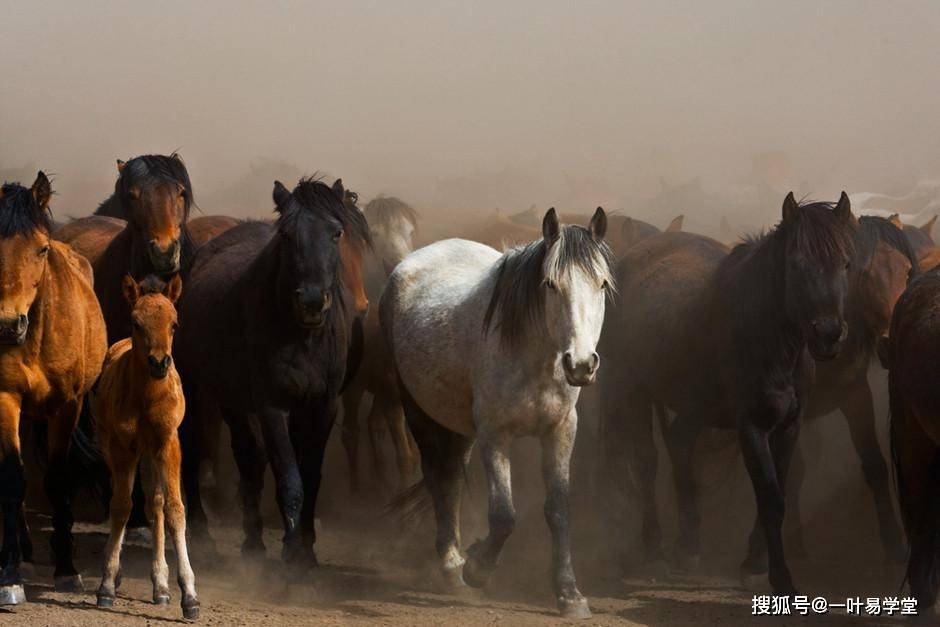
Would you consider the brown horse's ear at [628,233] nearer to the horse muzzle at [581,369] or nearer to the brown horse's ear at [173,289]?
the horse muzzle at [581,369]

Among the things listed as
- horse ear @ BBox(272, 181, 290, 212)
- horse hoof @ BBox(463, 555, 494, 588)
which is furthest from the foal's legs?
horse ear @ BBox(272, 181, 290, 212)

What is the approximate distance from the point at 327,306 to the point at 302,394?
622 mm

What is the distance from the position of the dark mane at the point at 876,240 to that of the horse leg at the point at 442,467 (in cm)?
272

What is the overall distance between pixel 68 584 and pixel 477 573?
2.09 meters

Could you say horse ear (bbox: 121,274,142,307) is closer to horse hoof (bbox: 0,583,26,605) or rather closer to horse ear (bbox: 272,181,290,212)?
horse hoof (bbox: 0,583,26,605)

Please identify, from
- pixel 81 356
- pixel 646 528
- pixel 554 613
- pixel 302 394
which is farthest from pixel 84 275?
pixel 646 528

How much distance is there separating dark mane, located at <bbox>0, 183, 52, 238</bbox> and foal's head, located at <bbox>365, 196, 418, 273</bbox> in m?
5.59

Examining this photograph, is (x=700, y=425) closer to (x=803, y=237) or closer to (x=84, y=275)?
(x=803, y=237)

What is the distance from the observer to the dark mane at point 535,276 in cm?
698

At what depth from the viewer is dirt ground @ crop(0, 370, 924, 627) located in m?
6.99

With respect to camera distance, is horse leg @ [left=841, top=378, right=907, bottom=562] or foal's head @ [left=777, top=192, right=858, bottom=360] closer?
foal's head @ [left=777, top=192, right=858, bottom=360]

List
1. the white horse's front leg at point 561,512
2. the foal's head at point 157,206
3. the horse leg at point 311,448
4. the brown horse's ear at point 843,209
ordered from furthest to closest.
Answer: the foal's head at point 157,206 < the horse leg at point 311,448 < the brown horse's ear at point 843,209 < the white horse's front leg at point 561,512

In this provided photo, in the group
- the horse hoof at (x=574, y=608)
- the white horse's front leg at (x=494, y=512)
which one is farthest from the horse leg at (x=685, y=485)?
the white horse's front leg at (x=494, y=512)

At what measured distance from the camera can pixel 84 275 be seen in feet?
25.7
